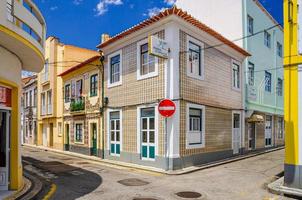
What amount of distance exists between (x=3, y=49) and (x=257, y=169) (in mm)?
10845

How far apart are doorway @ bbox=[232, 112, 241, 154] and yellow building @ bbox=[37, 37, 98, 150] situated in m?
13.6

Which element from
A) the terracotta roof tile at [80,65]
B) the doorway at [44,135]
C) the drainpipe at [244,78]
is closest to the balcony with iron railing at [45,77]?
the terracotta roof tile at [80,65]

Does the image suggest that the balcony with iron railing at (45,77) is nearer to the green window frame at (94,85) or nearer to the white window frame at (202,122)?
the green window frame at (94,85)

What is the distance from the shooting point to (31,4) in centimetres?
788

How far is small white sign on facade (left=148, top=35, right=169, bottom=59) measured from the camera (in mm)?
11695

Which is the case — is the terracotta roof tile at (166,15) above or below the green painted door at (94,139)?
above

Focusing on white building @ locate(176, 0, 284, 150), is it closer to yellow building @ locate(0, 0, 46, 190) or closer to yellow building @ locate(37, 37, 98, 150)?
yellow building @ locate(37, 37, 98, 150)

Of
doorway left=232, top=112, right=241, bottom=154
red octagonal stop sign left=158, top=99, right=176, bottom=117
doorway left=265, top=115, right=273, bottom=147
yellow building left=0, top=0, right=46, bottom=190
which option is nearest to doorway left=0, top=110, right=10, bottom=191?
yellow building left=0, top=0, right=46, bottom=190

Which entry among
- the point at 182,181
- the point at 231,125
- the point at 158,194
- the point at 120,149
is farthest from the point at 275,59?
the point at 158,194

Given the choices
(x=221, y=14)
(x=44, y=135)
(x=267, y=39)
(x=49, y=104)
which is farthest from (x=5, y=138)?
(x=267, y=39)

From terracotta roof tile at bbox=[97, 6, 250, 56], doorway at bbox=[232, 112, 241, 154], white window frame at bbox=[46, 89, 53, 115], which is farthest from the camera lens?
white window frame at bbox=[46, 89, 53, 115]

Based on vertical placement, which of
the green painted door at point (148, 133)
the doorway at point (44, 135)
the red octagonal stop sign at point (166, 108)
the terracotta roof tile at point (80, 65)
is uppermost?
the terracotta roof tile at point (80, 65)

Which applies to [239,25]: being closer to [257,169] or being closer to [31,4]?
[257,169]

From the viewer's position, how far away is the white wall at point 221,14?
19641 millimetres
